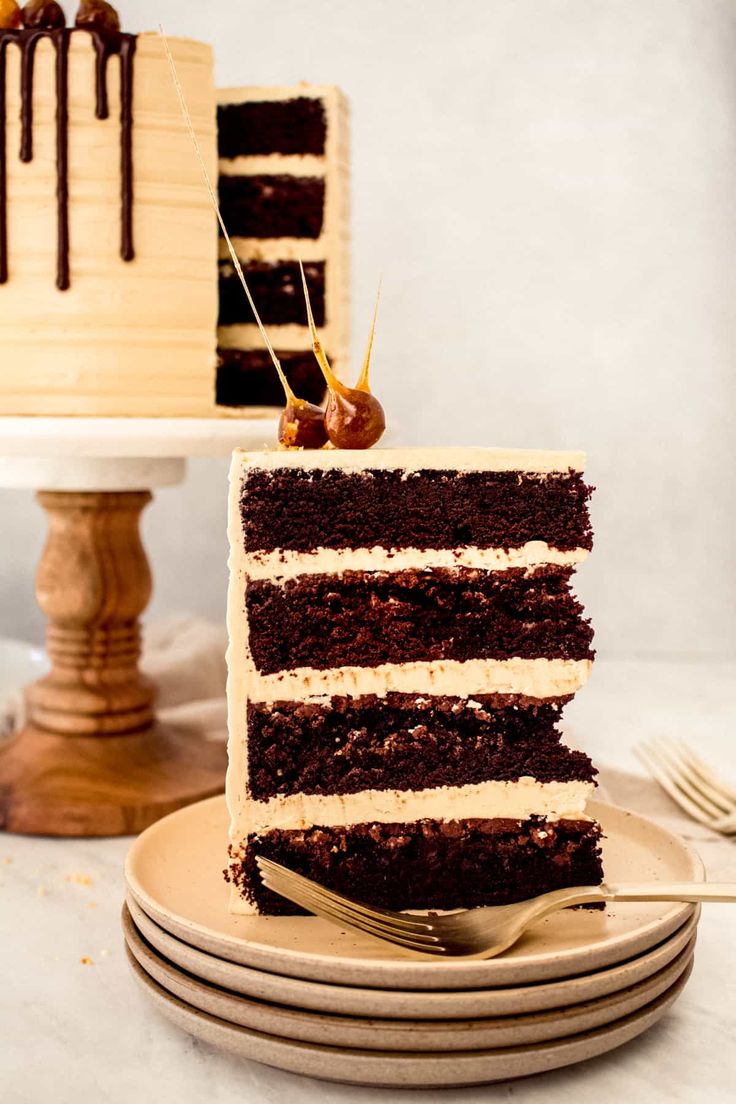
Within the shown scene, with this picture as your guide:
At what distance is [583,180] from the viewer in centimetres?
290

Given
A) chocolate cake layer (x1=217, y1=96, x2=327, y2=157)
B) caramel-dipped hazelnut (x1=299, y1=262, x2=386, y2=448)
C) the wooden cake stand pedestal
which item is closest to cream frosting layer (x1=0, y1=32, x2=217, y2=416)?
the wooden cake stand pedestal

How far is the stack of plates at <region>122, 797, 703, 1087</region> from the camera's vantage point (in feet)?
3.18

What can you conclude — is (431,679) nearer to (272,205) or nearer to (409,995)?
(409,995)

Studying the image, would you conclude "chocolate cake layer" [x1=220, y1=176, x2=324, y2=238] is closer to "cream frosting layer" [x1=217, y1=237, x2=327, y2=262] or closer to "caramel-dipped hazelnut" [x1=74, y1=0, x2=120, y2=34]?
"cream frosting layer" [x1=217, y1=237, x2=327, y2=262]

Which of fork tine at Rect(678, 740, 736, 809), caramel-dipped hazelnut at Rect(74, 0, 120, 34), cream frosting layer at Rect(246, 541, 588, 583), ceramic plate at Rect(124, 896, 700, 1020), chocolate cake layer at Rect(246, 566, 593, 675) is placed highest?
caramel-dipped hazelnut at Rect(74, 0, 120, 34)

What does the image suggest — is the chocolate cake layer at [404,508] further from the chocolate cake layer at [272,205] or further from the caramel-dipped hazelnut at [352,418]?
the chocolate cake layer at [272,205]

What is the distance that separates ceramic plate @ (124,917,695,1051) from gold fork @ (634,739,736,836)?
2.42 feet

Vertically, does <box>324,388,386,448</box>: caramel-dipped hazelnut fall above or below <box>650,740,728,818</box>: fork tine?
above

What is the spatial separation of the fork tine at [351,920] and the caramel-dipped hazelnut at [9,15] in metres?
1.38

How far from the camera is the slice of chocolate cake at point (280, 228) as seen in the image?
2.10m

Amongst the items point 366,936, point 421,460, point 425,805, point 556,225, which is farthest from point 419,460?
point 556,225

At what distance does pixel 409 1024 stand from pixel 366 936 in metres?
0.19

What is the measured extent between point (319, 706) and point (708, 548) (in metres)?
2.02

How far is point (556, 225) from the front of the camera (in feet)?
9.59
